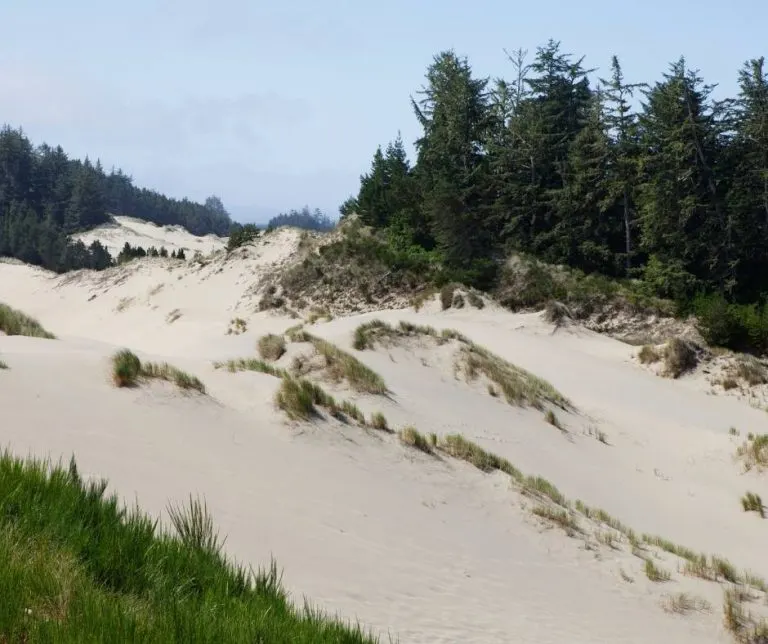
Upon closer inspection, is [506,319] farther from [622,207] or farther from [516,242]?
[622,207]

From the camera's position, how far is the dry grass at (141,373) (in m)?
7.56

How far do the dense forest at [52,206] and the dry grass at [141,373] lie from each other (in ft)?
172

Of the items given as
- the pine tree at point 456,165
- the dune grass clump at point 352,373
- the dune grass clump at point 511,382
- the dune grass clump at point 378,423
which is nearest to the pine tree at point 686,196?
the pine tree at point 456,165

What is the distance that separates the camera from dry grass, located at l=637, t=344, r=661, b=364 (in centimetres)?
1997

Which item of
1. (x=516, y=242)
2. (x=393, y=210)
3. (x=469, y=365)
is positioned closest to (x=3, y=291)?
(x=393, y=210)

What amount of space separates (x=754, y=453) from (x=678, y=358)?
7803 millimetres

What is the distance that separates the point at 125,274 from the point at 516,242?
2108 centimetres

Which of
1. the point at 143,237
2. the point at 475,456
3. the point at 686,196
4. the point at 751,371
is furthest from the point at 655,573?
the point at 143,237

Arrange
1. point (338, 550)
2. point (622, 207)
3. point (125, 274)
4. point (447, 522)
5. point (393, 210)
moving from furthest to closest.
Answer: point (125, 274) → point (393, 210) → point (622, 207) → point (447, 522) → point (338, 550)

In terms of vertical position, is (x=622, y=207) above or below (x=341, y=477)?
above

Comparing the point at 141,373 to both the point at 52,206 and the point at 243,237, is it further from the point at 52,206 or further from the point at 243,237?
the point at 52,206

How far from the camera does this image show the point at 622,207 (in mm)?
27578

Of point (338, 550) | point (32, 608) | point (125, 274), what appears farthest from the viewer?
point (125, 274)

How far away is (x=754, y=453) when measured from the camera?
12.0 meters
